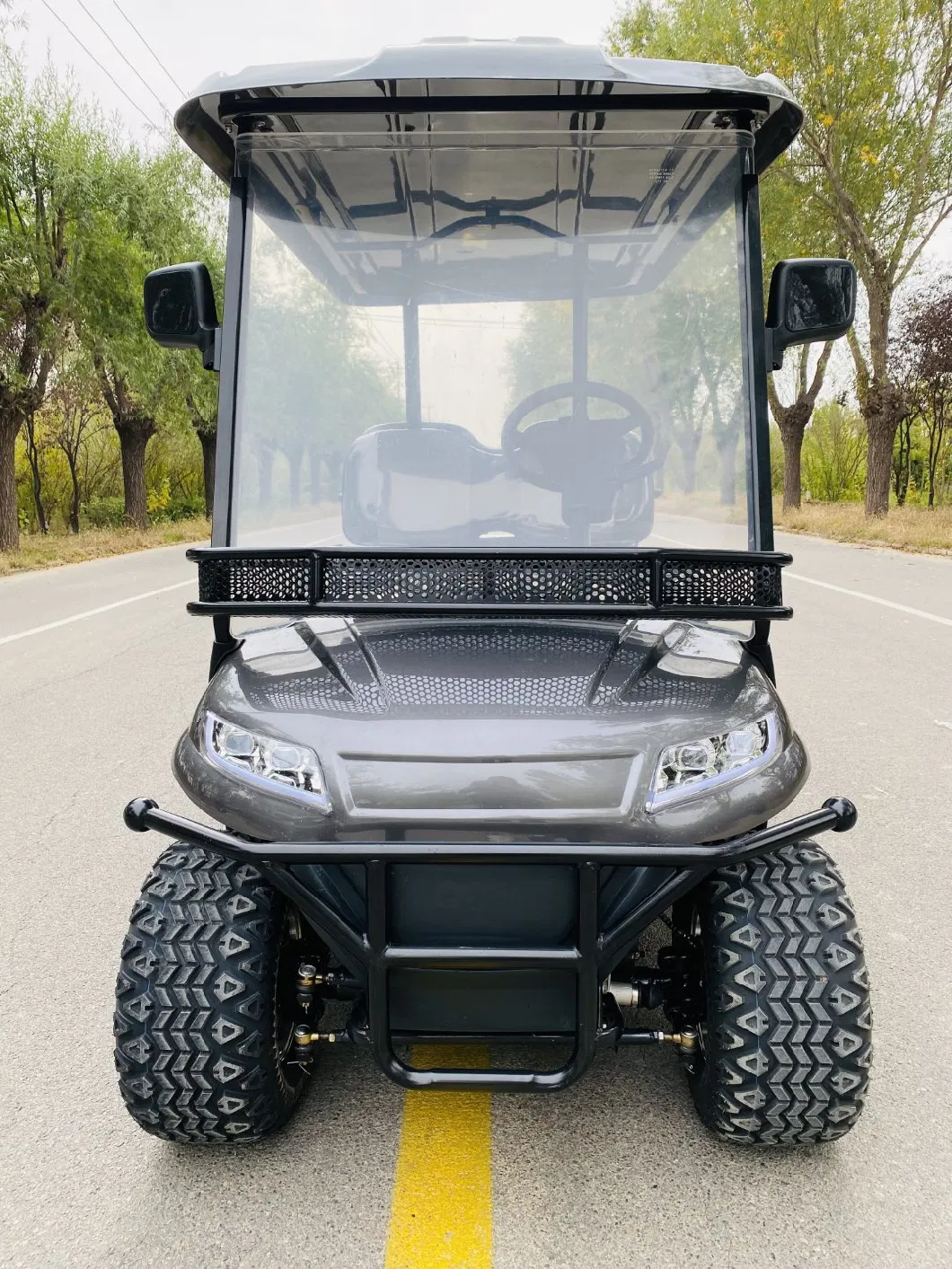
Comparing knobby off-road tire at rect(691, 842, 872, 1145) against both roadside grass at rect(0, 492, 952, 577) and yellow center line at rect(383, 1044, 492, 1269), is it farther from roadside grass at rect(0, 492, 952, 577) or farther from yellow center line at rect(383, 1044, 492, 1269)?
roadside grass at rect(0, 492, 952, 577)

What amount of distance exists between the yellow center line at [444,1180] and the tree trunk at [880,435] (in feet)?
70.0

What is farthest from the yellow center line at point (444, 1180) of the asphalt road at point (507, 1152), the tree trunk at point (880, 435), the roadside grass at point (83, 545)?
the tree trunk at point (880, 435)

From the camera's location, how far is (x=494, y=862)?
174 centimetres

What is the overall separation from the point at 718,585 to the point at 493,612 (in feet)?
1.67

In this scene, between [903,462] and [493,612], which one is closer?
[493,612]

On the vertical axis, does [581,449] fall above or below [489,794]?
above

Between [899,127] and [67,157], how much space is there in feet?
52.7

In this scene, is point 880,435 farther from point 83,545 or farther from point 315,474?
point 315,474

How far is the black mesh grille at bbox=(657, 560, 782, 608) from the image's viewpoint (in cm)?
216

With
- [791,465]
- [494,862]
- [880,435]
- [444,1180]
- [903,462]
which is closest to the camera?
[494,862]

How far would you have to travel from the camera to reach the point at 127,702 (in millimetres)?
6426

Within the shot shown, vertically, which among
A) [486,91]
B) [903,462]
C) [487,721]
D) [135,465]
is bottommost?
[487,721]

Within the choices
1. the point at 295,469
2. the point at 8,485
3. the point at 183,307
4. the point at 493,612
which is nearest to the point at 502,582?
the point at 493,612

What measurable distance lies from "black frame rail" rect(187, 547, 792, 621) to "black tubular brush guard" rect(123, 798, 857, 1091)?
21.0 inches
